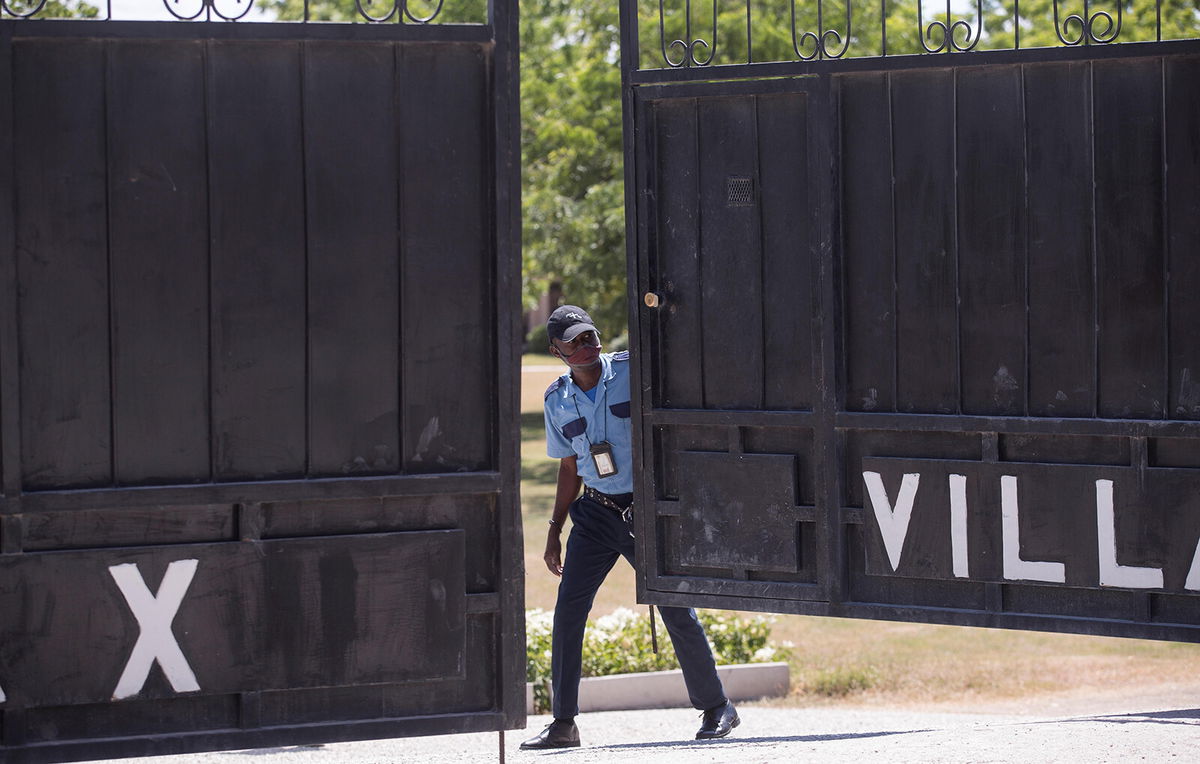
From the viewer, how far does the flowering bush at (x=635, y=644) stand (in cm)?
741

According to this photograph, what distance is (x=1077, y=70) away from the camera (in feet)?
14.6

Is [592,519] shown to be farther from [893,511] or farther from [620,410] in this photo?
[893,511]

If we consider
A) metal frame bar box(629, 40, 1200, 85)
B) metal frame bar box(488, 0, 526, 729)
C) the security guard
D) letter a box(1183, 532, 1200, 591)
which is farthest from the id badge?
letter a box(1183, 532, 1200, 591)

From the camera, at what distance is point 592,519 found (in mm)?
5387

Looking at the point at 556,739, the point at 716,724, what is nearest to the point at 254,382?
the point at 556,739

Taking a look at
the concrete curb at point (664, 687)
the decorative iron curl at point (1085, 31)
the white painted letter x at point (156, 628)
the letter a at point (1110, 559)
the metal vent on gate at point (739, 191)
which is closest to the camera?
the white painted letter x at point (156, 628)

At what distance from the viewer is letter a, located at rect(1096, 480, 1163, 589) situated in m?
4.39

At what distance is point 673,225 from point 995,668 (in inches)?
173

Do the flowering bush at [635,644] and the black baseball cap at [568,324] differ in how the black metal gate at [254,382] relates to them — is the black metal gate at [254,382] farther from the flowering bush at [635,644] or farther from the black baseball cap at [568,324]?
the flowering bush at [635,644]

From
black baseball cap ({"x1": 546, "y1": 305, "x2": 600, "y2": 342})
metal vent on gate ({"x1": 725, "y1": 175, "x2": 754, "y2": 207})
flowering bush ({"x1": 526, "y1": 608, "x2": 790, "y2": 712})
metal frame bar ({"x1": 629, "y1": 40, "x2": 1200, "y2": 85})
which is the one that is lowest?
flowering bush ({"x1": 526, "y1": 608, "x2": 790, "y2": 712})

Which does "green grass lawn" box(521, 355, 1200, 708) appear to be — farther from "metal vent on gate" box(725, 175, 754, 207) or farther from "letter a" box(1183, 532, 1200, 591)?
"metal vent on gate" box(725, 175, 754, 207)

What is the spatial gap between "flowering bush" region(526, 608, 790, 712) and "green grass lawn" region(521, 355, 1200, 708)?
1.10ft

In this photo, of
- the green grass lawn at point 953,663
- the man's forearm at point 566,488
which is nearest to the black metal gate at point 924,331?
the man's forearm at point 566,488

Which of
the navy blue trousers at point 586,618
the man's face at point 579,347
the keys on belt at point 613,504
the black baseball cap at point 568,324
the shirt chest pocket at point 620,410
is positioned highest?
the black baseball cap at point 568,324
